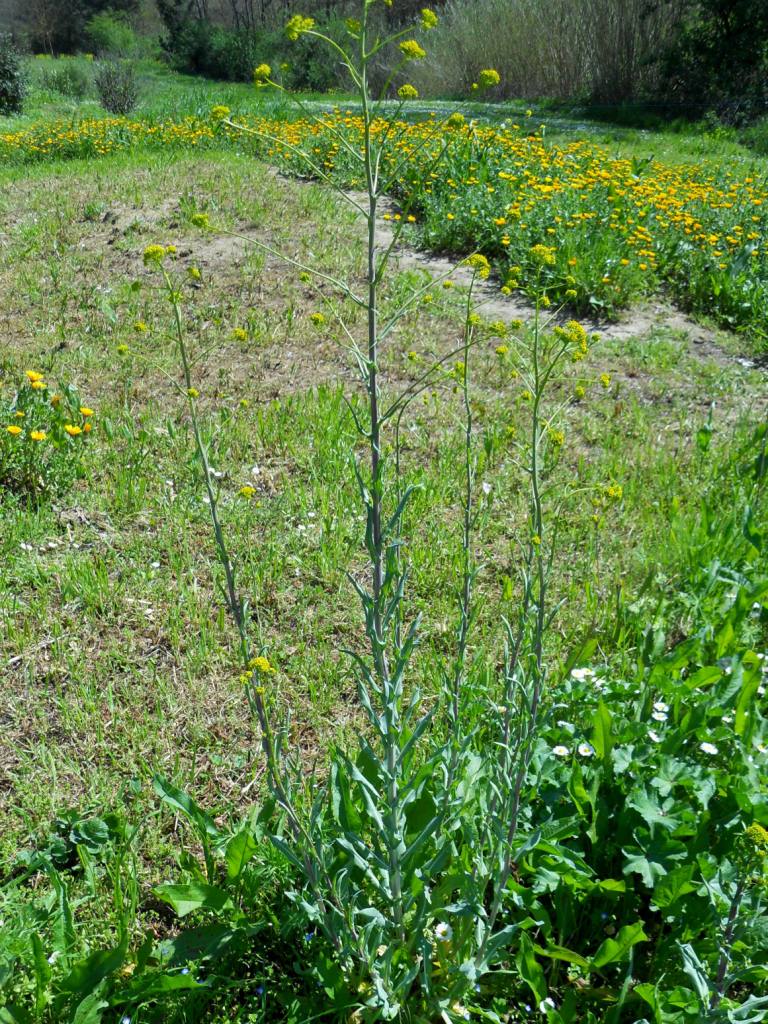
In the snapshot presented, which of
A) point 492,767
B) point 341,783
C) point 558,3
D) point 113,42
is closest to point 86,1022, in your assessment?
point 341,783

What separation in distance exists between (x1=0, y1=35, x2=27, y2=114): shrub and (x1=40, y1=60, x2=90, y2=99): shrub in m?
3.64

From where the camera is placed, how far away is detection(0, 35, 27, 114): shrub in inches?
771

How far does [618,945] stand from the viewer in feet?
5.33

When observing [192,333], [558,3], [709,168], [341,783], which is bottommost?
[341,783]

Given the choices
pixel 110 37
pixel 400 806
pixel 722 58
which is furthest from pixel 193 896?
pixel 110 37

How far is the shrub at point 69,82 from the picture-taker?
23.8 meters

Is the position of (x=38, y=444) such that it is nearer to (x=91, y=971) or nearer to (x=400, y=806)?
(x=91, y=971)

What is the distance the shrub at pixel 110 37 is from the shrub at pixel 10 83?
14.0 meters

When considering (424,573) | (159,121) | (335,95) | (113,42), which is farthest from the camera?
(113,42)

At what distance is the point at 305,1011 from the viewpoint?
1.62 meters

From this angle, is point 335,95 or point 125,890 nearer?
point 125,890

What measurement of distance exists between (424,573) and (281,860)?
138 centimetres

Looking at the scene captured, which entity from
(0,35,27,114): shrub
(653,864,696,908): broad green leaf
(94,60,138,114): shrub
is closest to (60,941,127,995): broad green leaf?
(653,864,696,908): broad green leaf

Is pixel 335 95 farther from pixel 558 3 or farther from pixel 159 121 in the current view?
pixel 159 121
